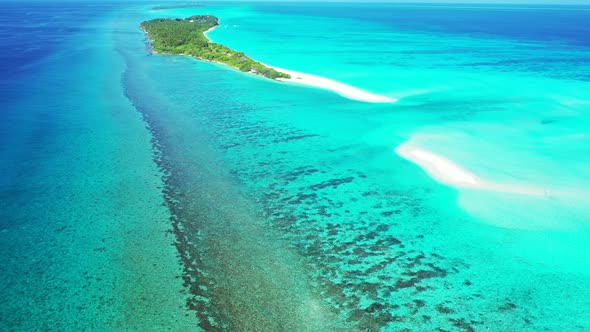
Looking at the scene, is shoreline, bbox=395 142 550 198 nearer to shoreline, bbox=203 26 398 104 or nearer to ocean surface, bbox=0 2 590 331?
ocean surface, bbox=0 2 590 331

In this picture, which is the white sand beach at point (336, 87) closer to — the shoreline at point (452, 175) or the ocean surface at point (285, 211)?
the ocean surface at point (285, 211)

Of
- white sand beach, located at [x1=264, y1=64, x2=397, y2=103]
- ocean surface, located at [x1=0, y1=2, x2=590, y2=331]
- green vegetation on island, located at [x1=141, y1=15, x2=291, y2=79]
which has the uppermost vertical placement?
green vegetation on island, located at [x1=141, y1=15, x2=291, y2=79]

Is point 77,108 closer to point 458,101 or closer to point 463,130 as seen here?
point 463,130

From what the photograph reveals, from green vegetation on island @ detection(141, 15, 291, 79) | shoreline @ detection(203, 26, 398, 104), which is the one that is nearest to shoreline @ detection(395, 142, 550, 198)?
shoreline @ detection(203, 26, 398, 104)

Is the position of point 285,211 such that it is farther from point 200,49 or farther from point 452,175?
point 200,49

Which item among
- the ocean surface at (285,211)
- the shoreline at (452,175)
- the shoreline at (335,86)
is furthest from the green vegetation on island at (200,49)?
the shoreline at (452,175)

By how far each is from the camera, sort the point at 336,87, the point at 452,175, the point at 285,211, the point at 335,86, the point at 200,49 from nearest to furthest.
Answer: the point at 285,211, the point at 452,175, the point at 336,87, the point at 335,86, the point at 200,49

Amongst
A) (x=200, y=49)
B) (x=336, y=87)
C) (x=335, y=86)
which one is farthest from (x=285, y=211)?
(x=200, y=49)
